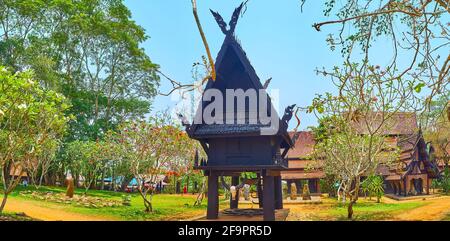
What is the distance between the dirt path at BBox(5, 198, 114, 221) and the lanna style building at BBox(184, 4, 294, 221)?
5627 millimetres

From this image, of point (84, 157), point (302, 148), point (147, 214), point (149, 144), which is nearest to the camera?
point (147, 214)

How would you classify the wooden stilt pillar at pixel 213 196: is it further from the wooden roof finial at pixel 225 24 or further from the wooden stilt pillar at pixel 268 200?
the wooden roof finial at pixel 225 24

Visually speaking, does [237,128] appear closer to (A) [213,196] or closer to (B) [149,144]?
(A) [213,196]

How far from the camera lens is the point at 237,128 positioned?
8.77 meters

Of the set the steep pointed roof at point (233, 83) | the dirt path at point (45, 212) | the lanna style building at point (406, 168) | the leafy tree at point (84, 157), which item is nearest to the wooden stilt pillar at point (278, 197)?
the steep pointed roof at point (233, 83)

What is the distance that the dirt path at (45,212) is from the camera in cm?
1195

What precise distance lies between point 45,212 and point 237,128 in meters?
8.19

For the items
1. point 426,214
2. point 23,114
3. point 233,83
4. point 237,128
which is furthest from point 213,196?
point 426,214

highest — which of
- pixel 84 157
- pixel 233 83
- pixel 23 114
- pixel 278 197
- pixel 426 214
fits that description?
pixel 233 83

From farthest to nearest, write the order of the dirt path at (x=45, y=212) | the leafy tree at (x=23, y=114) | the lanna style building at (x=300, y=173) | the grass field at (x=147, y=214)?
the lanna style building at (x=300, y=173) → the grass field at (x=147, y=214) → the dirt path at (x=45, y=212) → the leafy tree at (x=23, y=114)

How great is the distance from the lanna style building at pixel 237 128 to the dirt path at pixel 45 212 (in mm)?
5627

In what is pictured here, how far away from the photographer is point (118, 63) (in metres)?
25.9
